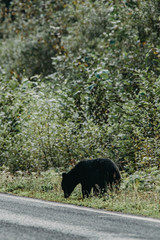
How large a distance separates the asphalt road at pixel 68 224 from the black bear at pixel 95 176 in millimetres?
950

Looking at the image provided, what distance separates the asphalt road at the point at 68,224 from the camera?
5.80 meters

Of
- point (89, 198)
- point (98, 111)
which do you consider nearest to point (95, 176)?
point (89, 198)

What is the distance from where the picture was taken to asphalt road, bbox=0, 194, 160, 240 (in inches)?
228

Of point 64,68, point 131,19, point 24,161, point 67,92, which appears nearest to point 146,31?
point 131,19

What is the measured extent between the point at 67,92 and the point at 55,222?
7036 millimetres

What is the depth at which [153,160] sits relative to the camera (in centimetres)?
1038

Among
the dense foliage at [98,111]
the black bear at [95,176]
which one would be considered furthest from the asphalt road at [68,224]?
the dense foliage at [98,111]

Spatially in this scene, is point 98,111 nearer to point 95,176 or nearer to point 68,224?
point 95,176

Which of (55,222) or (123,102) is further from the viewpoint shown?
(123,102)

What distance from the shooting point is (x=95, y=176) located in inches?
358

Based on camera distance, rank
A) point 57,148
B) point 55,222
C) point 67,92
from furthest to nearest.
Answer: point 67,92, point 57,148, point 55,222

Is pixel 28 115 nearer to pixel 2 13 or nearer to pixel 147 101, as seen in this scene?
pixel 147 101

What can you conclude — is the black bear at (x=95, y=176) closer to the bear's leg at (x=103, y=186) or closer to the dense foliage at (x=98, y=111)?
the bear's leg at (x=103, y=186)

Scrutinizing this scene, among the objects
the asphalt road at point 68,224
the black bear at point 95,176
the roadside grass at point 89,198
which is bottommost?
the asphalt road at point 68,224
